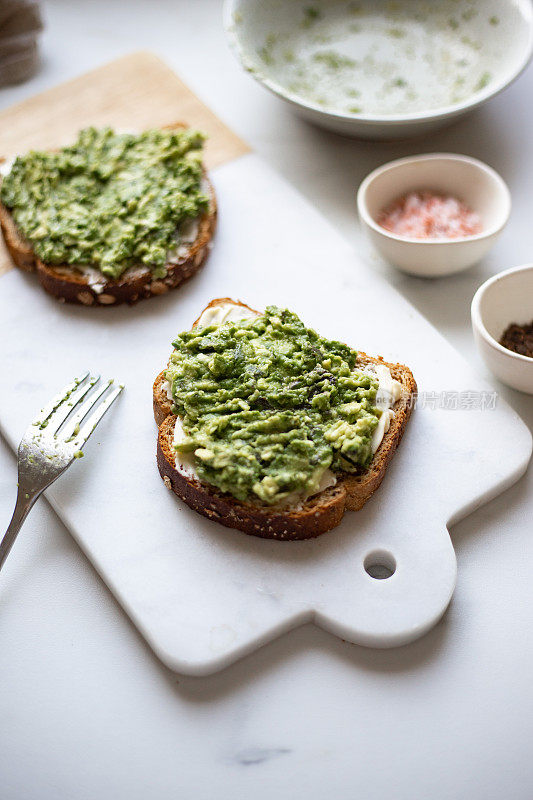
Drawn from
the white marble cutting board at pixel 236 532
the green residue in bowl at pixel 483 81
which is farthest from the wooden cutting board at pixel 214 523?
the green residue in bowl at pixel 483 81

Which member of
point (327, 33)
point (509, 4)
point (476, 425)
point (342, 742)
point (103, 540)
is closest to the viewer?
point (342, 742)

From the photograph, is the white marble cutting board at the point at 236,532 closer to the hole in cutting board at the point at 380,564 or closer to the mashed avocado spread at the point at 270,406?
the hole in cutting board at the point at 380,564

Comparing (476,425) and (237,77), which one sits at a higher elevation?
(237,77)

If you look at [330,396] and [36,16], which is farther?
[36,16]

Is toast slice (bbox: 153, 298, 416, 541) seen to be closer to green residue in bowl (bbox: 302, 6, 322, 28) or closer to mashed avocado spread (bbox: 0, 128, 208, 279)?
mashed avocado spread (bbox: 0, 128, 208, 279)

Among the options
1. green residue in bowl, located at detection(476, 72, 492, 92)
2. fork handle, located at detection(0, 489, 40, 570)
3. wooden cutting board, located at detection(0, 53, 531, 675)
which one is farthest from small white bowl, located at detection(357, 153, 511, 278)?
fork handle, located at detection(0, 489, 40, 570)

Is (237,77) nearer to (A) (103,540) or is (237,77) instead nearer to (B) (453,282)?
(B) (453,282)

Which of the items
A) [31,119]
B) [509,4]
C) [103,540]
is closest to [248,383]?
[103,540]
